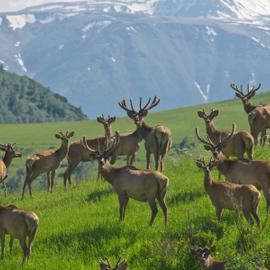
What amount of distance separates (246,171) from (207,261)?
210 inches

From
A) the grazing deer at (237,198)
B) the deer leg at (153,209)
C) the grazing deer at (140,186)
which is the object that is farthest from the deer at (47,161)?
the grazing deer at (237,198)

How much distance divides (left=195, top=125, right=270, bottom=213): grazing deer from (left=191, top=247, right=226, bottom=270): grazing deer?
386 cm

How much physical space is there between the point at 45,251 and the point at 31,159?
1143cm

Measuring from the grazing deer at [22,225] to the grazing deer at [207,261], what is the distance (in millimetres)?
4357

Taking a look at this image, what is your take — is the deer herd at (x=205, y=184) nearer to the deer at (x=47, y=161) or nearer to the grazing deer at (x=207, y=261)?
the grazing deer at (x=207, y=261)

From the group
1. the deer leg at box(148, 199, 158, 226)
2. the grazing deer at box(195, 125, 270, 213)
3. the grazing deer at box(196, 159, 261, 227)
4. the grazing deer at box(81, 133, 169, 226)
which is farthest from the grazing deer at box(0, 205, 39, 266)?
the grazing deer at box(195, 125, 270, 213)

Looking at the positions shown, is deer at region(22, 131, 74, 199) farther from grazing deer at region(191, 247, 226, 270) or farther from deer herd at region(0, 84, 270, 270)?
grazing deer at region(191, 247, 226, 270)

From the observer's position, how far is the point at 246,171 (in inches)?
733

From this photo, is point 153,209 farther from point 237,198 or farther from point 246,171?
point 246,171

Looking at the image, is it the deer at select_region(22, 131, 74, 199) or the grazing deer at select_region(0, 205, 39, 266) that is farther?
the deer at select_region(22, 131, 74, 199)

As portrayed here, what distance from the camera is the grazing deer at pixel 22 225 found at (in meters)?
16.6

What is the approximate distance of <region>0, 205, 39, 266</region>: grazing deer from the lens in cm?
1661

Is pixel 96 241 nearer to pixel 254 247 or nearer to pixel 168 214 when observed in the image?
pixel 168 214

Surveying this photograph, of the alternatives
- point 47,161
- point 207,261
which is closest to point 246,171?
point 207,261
